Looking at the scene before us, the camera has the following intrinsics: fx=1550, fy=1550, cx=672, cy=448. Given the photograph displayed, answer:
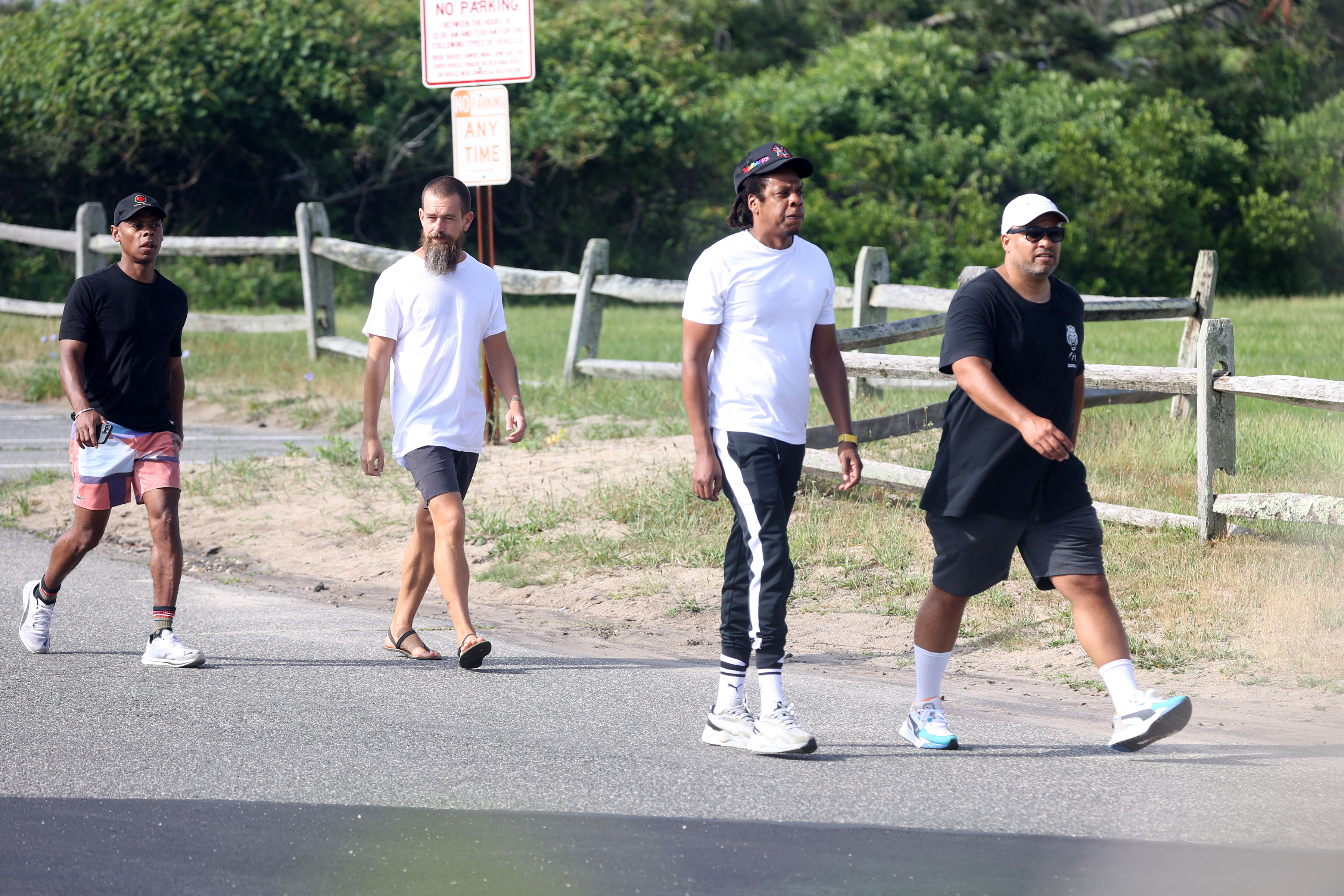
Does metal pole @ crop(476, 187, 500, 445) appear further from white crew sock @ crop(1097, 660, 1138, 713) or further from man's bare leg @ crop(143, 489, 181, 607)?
white crew sock @ crop(1097, 660, 1138, 713)

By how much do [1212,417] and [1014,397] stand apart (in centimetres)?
347

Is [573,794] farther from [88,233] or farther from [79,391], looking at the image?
[88,233]

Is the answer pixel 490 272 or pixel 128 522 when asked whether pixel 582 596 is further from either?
pixel 128 522

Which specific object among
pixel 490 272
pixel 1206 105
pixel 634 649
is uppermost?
pixel 1206 105

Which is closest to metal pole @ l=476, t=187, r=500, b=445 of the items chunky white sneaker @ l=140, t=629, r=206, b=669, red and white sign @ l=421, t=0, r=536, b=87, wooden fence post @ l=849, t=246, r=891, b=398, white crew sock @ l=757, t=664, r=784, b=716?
red and white sign @ l=421, t=0, r=536, b=87

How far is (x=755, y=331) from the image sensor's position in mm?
5234

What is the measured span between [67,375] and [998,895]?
4309mm

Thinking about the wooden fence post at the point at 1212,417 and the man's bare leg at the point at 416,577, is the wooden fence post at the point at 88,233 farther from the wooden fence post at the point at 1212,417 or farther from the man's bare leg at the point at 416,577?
the wooden fence post at the point at 1212,417

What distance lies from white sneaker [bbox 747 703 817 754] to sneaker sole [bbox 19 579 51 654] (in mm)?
3243

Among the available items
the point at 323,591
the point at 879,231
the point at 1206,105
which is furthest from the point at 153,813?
the point at 1206,105

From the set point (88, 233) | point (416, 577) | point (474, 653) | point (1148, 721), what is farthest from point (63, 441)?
point (1148, 721)

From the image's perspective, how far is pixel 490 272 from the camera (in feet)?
21.6

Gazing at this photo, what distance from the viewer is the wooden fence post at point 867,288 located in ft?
A: 39.5

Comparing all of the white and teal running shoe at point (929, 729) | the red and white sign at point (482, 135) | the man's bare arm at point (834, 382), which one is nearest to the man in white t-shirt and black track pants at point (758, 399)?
the man's bare arm at point (834, 382)
